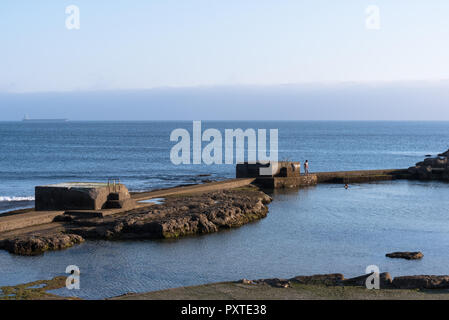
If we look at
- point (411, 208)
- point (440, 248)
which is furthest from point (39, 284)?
point (411, 208)

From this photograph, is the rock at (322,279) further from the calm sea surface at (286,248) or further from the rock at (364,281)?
the calm sea surface at (286,248)

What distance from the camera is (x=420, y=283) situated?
47.5 feet

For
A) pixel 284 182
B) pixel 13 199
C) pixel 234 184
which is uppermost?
pixel 234 184

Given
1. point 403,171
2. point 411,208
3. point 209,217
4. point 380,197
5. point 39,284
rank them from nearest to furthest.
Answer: point 39,284
point 209,217
point 411,208
point 380,197
point 403,171

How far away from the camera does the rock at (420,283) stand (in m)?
14.4

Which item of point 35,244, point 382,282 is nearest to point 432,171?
point 382,282

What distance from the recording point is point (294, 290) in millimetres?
14148

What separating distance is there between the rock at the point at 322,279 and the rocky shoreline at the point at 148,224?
23.6 feet

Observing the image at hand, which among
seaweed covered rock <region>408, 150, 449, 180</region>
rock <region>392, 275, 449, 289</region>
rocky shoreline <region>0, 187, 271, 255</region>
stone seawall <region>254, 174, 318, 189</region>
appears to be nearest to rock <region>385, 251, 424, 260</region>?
rock <region>392, 275, 449, 289</region>

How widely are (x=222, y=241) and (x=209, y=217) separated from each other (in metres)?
2.39

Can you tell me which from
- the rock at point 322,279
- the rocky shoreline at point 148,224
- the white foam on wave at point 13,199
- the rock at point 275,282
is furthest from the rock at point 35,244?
the white foam on wave at point 13,199

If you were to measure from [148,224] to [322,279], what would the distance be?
815 centimetres

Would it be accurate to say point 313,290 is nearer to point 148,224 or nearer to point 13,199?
point 148,224
